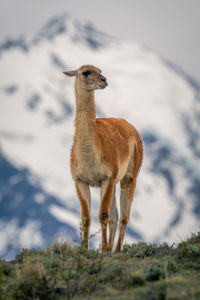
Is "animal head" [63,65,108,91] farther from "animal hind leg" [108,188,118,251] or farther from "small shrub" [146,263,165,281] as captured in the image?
"small shrub" [146,263,165,281]

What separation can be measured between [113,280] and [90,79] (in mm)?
3807

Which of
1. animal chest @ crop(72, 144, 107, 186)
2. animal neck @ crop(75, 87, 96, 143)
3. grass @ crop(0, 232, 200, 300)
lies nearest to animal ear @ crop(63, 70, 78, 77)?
animal neck @ crop(75, 87, 96, 143)

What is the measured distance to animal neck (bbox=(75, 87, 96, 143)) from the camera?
7566 millimetres

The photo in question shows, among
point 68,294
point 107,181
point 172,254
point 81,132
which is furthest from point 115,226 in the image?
point 68,294

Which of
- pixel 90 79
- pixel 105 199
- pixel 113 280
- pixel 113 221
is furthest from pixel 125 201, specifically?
pixel 113 280

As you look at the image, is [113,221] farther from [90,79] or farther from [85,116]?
[90,79]

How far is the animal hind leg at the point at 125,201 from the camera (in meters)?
8.45

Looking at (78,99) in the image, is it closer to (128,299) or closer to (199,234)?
(199,234)

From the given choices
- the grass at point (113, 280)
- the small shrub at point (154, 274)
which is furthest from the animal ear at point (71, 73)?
the small shrub at point (154, 274)

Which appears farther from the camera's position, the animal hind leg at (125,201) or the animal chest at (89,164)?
the animal hind leg at (125,201)

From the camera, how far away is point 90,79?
7797 mm

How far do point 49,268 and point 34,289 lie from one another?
1.33 metres

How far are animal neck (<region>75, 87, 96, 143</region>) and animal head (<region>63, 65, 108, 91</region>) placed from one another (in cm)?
9

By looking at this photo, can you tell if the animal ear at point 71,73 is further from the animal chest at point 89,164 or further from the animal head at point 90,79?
the animal chest at point 89,164
